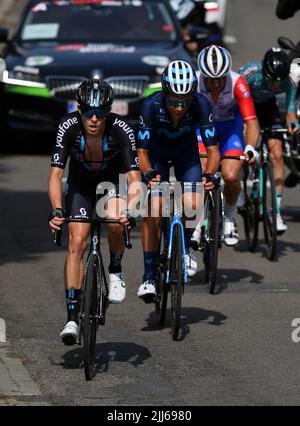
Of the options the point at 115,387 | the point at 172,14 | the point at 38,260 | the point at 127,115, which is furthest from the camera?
the point at 172,14

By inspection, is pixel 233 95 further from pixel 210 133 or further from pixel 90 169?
pixel 90 169

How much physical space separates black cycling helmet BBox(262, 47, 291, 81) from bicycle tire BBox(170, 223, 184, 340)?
388 cm

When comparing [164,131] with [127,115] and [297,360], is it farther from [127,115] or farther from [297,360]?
[127,115]

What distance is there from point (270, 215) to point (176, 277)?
350 cm

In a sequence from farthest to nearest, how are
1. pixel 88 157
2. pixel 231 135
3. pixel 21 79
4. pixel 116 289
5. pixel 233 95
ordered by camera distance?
1. pixel 21 79
2. pixel 231 135
3. pixel 233 95
4. pixel 116 289
5. pixel 88 157

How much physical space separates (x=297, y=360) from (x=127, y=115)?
9.65 m

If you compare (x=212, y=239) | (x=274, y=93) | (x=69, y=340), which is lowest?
(x=69, y=340)

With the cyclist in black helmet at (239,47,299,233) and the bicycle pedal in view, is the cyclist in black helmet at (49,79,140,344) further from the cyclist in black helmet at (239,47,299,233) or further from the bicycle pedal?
the cyclist in black helmet at (239,47,299,233)

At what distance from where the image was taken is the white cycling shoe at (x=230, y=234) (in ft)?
44.1

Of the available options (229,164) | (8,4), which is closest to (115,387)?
(229,164)

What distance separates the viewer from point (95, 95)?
383 inches

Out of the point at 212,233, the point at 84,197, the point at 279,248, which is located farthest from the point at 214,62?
the point at 84,197

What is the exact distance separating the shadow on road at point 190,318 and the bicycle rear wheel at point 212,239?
1.88ft

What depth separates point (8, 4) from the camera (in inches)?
1469
